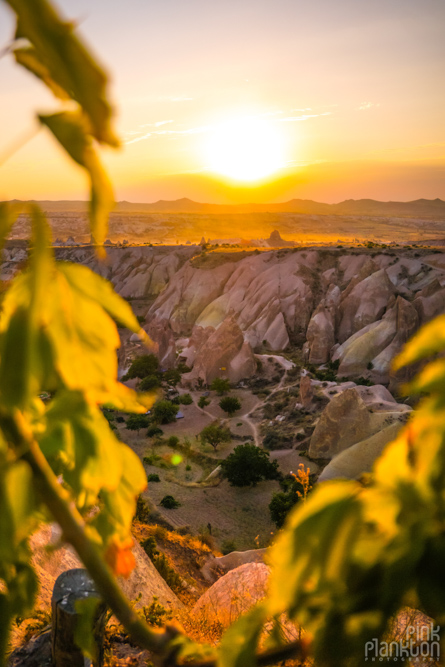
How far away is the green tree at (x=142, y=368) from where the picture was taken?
36.5 m

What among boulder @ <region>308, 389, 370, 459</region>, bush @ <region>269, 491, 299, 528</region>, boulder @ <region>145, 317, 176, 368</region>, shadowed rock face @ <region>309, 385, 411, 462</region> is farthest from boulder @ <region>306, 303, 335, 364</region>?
bush @ <region>269, 491, 299, 528</region>

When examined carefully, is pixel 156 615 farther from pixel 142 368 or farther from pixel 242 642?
pixel 142 368

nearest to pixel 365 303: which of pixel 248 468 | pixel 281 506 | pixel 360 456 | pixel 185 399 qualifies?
pixel 185 399

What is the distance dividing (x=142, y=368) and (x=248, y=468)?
1729cm

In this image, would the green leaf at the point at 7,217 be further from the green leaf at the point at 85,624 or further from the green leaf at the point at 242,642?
the green leaf at the point at 85,624

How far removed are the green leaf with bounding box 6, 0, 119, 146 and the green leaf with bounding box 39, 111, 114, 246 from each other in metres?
0.02

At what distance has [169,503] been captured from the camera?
1947 cm

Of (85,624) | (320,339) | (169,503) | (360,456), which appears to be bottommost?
(169,503)

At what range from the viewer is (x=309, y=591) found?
82 cm

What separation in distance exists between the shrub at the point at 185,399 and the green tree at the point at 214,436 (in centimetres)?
567

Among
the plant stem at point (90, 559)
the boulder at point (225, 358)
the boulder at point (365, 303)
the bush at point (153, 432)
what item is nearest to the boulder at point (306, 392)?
the boulder at point (225, 358)

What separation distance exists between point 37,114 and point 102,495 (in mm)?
1064

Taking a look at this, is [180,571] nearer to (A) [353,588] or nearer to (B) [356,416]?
(A) [353,588]

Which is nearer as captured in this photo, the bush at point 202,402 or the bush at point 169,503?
the bush at point 169,503
